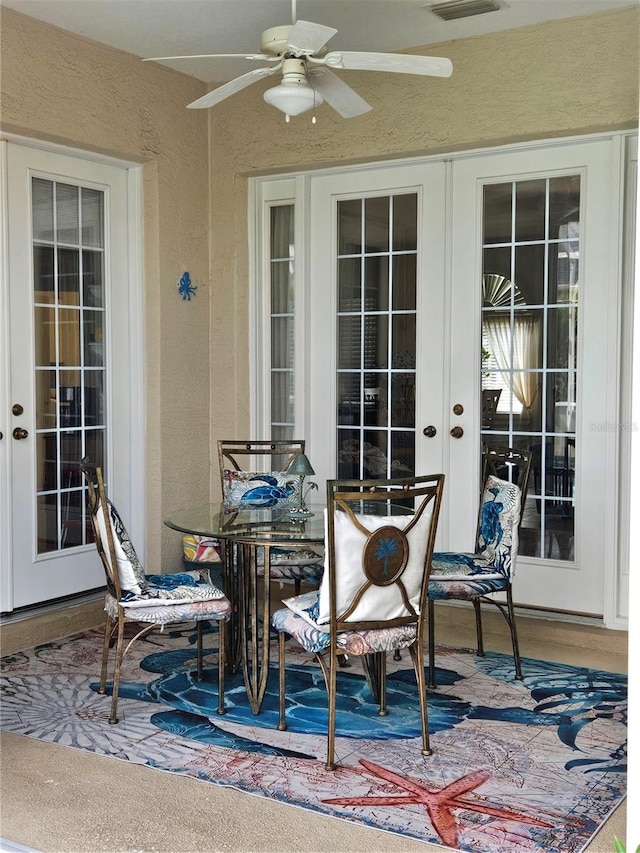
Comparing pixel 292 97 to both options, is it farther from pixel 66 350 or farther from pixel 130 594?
pixel 66 350

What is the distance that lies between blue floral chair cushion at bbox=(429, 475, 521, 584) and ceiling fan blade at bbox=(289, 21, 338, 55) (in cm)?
190

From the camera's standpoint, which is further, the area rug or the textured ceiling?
the textured ceiling

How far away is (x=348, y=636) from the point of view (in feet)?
10.0

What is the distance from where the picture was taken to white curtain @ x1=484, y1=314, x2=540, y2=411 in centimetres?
466

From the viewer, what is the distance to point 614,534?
4.43m

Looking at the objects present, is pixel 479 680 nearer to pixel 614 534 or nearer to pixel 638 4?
pixel 614 534

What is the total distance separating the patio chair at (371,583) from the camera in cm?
297

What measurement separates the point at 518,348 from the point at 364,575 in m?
2.09

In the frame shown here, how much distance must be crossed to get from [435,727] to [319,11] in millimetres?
3127

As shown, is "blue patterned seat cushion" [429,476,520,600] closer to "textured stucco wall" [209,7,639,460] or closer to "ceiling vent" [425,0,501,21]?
"textured stucco wall" [209,7,639,460]

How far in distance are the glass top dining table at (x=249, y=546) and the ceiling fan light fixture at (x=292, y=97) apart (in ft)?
5.03

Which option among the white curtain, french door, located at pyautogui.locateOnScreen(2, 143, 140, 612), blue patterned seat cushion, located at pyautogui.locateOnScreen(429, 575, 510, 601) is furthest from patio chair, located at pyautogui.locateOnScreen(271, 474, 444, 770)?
french door, located at pyautogui.locateOnScreen(2, 143, 140, 612)

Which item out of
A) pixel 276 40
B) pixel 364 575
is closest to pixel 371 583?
pixel 364 575

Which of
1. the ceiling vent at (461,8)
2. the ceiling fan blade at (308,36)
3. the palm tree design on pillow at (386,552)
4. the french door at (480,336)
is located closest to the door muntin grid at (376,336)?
the french door at (480,336)
